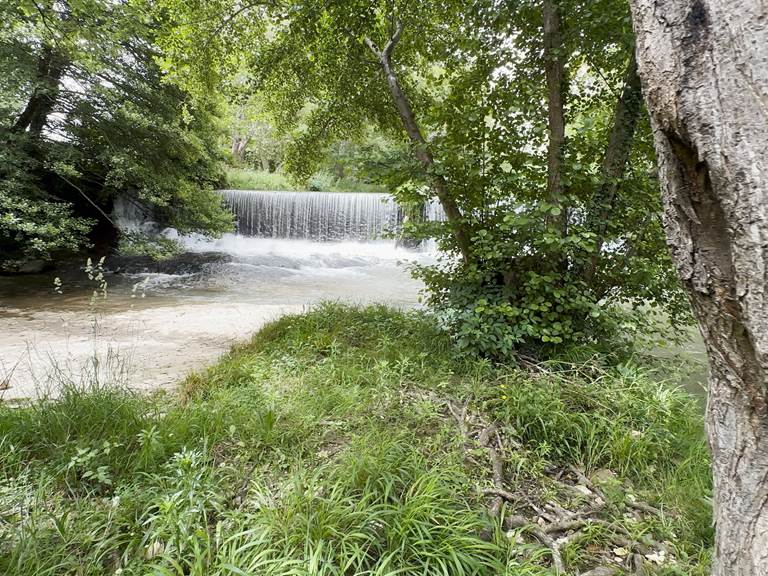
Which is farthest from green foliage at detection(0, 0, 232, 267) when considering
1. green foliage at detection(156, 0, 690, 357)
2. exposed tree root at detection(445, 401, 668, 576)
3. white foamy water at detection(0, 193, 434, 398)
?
exposed tree root at detection(445, 401, 668, 576)

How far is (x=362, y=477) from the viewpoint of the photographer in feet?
5.60

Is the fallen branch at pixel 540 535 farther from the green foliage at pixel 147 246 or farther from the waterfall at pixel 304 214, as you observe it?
the waterfall at pixel 304 214

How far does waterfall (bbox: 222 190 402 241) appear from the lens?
13.1m

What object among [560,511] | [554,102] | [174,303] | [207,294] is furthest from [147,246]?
[560,511]

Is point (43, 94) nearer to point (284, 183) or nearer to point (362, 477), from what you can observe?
point (362, 477)

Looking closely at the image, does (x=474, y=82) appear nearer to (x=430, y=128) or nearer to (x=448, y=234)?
(x=430, y=128)

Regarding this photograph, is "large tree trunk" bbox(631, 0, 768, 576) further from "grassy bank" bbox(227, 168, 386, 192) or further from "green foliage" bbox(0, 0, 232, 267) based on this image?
"grassy bank" bbox(227, 168, 386, 192)

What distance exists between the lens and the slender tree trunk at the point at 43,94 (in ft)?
20.9

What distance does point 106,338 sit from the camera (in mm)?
4246

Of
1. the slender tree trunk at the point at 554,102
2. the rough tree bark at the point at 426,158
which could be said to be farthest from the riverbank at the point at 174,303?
the slender tree trunk at the point at 554,102

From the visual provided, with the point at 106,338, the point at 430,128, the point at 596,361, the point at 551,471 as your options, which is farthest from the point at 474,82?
the point at 106,338

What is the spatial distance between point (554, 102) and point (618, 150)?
0.61 m

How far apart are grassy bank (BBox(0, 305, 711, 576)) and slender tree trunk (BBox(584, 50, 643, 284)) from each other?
1.17m

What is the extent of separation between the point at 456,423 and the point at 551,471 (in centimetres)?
55
